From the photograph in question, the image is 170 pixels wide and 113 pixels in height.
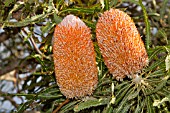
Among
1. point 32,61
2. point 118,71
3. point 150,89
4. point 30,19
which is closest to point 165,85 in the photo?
point 150,89

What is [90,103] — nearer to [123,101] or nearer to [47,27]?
[123,101]

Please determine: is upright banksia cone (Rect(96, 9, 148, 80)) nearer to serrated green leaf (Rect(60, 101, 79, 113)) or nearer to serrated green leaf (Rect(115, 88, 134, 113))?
serrated green leaf (Rect(115, 88, 134, 113))

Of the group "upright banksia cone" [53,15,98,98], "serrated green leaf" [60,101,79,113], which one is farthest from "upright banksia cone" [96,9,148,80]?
"serrated green leaf" [60,101,79,113]

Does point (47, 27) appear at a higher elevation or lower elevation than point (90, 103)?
higher

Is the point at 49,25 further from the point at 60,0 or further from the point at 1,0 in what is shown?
the point at 1,0

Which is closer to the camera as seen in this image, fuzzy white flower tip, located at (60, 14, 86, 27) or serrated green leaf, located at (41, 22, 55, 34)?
fuzzy white flower tip, located at (60, 14, 86, 27)

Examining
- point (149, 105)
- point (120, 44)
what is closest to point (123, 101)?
point (149, 105)

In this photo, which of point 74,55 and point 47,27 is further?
Answer: point 47,27

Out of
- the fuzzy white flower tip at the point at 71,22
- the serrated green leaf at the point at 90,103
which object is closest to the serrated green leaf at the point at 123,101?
the serrated green leaf at the point at 90,103
